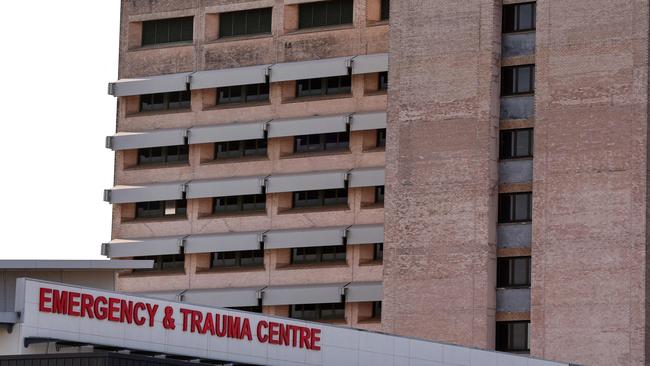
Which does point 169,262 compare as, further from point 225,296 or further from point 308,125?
point 308,125

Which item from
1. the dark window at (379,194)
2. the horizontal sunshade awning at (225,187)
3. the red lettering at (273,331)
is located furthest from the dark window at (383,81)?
the red lettering at (273,331)

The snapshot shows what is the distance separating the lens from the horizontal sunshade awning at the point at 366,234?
115000 millimetres

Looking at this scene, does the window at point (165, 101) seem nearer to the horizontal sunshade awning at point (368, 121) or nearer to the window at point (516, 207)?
the horizontal sunshade awning at point (368, 121)

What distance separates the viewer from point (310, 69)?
11856cm

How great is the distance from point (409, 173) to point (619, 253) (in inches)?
460

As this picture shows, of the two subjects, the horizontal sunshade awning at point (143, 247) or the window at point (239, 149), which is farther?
the horizontal sunshade awning at point (143, 247)

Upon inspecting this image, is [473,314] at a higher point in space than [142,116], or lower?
lower

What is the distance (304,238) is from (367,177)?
16.6 feet

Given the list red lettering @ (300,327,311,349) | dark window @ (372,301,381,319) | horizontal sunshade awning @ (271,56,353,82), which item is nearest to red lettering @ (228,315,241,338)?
red lettering @ (300,327,311,349)

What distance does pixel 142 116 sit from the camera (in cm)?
12512

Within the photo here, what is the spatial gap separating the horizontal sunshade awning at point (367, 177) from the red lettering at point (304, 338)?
3808 centimetres

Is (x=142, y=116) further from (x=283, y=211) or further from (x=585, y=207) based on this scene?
(x=585, y=207)

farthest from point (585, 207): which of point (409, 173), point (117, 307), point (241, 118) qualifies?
point (117, 307)

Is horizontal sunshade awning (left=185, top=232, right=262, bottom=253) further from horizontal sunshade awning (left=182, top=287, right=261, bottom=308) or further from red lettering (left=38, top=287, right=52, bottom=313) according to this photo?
red lettering (left=38, top=287, right=52, bottom=313)
